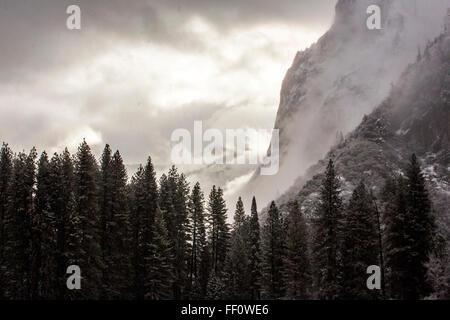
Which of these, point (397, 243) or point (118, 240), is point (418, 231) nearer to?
point (397, 243)

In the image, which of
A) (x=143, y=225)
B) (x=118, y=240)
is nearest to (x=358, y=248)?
(x=143, y=225)

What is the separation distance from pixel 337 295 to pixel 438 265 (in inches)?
397

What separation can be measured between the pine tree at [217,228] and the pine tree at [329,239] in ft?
94.1

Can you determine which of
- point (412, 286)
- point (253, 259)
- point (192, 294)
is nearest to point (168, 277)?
point (192, 294)

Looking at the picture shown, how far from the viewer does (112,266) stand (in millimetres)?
58969

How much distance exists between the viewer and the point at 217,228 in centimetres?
8381

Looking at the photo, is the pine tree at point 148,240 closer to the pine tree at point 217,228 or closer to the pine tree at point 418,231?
the pine tree at point 217,228

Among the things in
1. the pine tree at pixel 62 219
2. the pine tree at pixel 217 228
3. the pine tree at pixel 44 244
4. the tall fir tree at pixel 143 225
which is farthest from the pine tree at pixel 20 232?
the pine tree at pixel 217 228

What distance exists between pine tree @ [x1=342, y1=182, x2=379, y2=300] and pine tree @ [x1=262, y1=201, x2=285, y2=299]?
440 inches

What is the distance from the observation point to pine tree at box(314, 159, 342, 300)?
174ft

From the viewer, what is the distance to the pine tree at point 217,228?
3278 inches

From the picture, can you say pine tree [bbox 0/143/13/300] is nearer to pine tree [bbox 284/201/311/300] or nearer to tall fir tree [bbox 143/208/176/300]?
tall fir tree [bbox 143/208/176/300]
